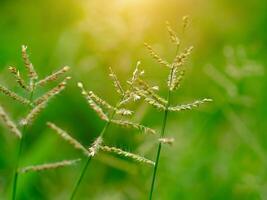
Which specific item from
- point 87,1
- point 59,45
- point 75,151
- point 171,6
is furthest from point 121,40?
point 171,6

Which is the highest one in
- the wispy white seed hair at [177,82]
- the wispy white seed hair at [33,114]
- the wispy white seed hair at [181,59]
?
the wispy white seed hair at [181,59]

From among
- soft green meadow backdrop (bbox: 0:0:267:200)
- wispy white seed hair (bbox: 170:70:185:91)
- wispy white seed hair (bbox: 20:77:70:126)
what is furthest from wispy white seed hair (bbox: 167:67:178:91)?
soft green meadow backdrop (bbox: 0:0:267:200)

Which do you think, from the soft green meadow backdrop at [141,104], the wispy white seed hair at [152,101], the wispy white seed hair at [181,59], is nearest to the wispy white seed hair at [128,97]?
the wispy white seed hair at [152,101]

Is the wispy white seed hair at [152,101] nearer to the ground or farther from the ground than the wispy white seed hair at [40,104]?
farther from the ground

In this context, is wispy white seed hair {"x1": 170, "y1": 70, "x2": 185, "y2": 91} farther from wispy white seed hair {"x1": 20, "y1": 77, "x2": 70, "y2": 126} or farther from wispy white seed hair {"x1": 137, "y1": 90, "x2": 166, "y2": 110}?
wispy white seed hair {"x1": 20, "y1": 77, "x2": 70, "y2": 126}

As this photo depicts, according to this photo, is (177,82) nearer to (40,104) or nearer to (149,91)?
(149,91)

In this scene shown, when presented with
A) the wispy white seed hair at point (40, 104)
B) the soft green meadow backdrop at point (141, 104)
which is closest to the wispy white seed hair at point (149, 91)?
the wispy white seed hair at point (40, 104)

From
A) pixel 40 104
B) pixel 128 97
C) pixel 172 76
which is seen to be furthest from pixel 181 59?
pixel 40 104

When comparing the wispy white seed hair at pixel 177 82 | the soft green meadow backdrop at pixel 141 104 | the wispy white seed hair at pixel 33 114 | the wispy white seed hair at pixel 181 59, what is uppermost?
the soft green meadow backdrop at pixel 141 104

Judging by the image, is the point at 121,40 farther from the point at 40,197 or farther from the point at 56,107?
Result: the point at 40,197

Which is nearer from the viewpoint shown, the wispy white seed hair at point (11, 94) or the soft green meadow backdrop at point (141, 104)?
the wispy white seed hair at point (11, 94)

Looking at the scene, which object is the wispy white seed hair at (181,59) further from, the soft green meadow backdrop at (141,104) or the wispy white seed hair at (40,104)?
the soft green meadow backdrop at (141,104)
